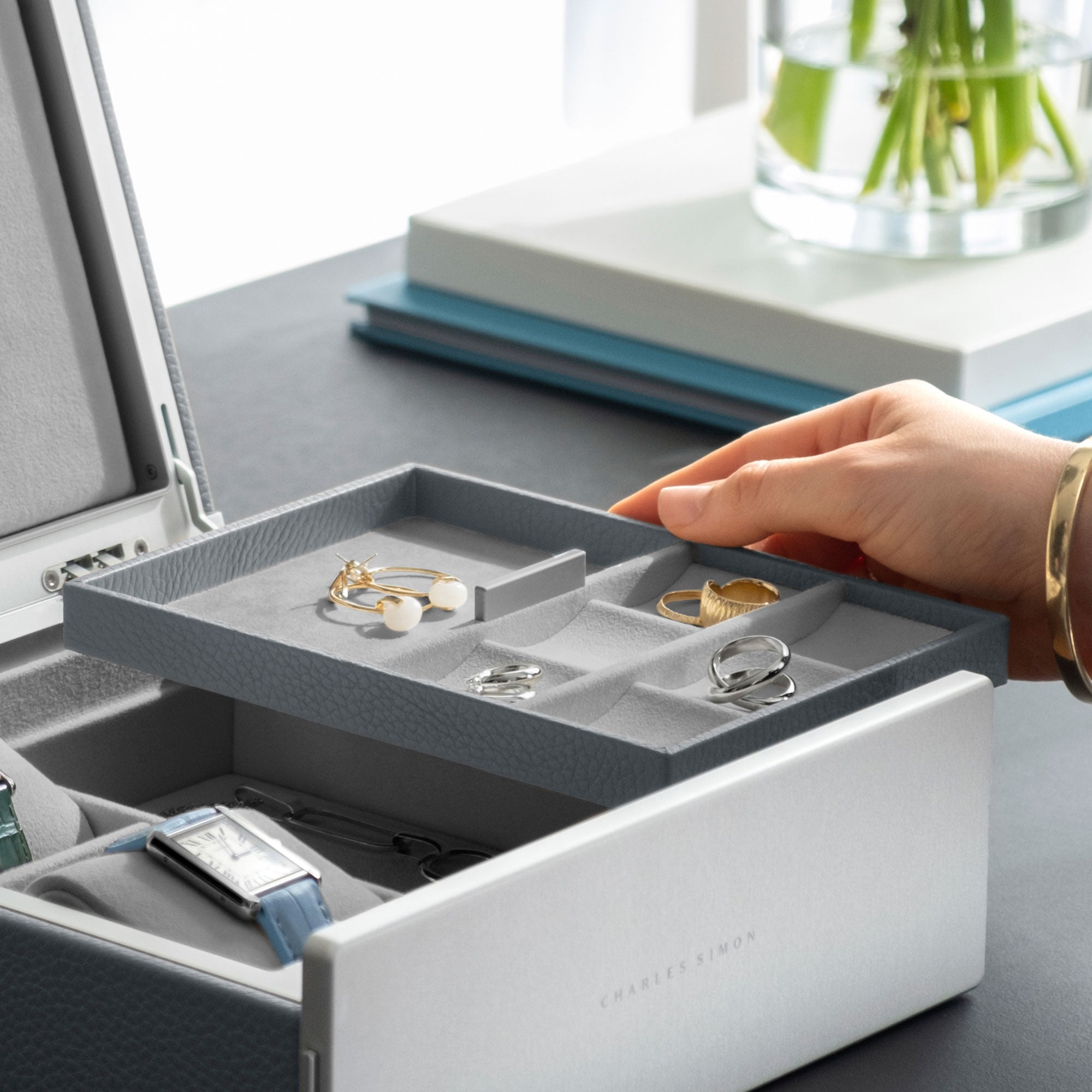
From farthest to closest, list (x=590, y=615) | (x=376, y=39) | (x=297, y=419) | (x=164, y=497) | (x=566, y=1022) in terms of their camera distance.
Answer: (x=376, y=39)
(x=297, y=419)
(x=164, y=497)
(x=590, y=615)
(x=566, y=1022)

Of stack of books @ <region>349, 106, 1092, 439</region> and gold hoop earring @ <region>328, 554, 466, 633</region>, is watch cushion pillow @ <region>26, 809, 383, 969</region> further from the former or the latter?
stack of books @ <region>349, 106, 1092, 439</region>

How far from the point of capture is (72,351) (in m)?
1.05

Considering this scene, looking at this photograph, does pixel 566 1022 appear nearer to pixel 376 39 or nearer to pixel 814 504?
pixel 814 504

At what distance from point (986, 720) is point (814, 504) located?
21cm

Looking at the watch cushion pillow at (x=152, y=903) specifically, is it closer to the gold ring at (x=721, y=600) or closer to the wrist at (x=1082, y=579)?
the gold ring at (x=721, y=600)

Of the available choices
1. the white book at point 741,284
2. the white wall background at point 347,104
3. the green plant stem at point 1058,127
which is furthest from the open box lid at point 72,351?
the white wall background at point 347,104

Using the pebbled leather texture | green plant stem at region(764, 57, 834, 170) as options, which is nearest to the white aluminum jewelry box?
the pebbled leather texture

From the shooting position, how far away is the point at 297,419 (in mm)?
1525

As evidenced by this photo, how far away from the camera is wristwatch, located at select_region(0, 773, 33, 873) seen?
76 cm

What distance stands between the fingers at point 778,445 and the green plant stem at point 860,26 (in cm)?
67

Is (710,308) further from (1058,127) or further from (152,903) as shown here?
(152,903)

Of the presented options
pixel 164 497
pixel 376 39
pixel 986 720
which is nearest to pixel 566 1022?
pixel 986 720

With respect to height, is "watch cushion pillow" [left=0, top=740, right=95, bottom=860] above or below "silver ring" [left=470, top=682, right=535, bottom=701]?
below

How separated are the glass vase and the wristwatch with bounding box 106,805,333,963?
1021 millimetres
